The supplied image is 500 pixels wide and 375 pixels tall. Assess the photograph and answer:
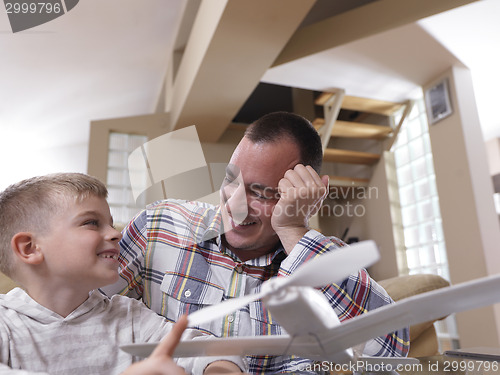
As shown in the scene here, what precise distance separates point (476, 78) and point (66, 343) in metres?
2.84

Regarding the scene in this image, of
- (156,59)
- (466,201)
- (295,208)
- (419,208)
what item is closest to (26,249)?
(295,208)

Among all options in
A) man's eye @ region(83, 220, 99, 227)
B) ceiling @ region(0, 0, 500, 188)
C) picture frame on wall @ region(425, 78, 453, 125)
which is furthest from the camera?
picture frame on wall @ region(425, 78, 453, 125)

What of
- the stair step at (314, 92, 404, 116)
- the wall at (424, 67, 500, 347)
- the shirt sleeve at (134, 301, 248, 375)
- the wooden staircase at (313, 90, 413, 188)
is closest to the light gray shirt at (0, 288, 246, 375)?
the shirt sleeve at (134, 301, 248, 375)

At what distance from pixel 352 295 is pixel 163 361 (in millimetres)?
449

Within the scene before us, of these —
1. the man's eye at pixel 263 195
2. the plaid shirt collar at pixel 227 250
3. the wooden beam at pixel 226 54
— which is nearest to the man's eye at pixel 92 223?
the plaid shirt collar at pixel 227 250

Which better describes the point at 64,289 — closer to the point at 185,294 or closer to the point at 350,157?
the point at 185,294

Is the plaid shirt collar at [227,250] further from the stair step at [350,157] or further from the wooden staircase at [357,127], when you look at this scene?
the stair step at [350,157]

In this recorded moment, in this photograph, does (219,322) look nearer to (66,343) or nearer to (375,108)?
(66,343)

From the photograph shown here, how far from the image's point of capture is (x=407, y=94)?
303 cm

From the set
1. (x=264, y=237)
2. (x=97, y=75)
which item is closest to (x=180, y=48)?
(x=97, y=75)

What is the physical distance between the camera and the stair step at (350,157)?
10.9 ft

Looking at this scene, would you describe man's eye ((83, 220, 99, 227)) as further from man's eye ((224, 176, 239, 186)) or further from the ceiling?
the ceiling

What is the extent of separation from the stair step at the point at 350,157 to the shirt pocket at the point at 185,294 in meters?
2.52

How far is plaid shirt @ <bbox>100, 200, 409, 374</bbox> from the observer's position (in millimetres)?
750
